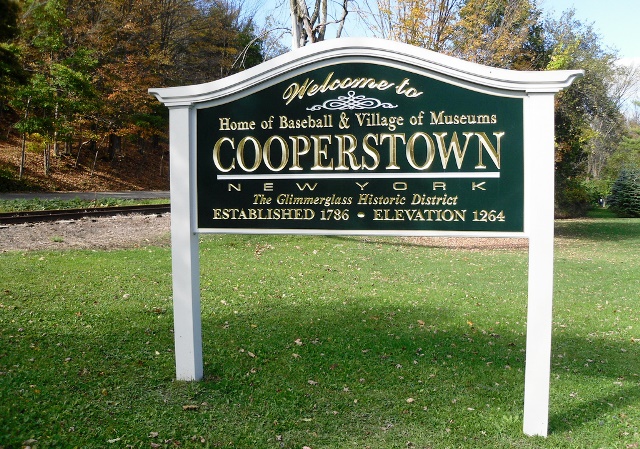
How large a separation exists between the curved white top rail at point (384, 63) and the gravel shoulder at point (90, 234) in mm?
8417

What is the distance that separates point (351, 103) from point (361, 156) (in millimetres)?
467

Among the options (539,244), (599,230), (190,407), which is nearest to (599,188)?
(599,230)

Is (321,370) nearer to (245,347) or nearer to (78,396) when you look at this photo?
(245,347)

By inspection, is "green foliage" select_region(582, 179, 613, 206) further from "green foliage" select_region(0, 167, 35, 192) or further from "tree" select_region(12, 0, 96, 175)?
"green foliage" select_region(0, 167, 35, 192)

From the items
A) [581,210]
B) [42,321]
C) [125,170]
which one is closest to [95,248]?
[42,321]

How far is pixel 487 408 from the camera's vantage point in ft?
16.4

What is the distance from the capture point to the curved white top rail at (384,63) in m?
4.33

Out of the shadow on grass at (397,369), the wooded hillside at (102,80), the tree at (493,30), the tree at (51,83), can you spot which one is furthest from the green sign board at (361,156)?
the tree at (51,83)

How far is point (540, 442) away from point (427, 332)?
3.05 m

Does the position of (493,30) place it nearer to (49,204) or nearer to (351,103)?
(49,204)

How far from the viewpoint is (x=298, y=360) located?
19.9 feet

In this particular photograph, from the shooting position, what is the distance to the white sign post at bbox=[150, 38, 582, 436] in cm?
440

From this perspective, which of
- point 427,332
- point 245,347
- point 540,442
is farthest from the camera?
point 427,332

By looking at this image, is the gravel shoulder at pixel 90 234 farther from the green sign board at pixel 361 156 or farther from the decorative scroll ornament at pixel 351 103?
the decorative scroll ornament at pixel 351 103
